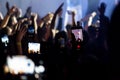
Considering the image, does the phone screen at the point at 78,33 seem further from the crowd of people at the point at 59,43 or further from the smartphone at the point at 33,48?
the smartphone at the point at 33,48

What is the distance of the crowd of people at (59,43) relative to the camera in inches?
77.2

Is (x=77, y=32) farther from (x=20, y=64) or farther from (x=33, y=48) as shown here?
(x=20, y=64)

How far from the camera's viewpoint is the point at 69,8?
81.4 inches

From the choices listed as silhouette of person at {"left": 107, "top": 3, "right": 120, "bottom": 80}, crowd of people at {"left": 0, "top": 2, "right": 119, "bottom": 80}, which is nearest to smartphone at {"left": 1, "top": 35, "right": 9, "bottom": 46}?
crowd of people at {"left": 0, "top": 2, "right": 119, "bottom": 80}

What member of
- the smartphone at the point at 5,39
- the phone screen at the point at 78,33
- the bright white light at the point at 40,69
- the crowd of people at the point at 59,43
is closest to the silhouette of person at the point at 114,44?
the crowd of people at the point at 59,43

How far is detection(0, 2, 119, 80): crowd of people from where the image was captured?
6.43ft

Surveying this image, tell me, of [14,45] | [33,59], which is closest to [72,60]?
[33,59]

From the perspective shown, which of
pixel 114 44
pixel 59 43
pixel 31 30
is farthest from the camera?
pixel 31 30

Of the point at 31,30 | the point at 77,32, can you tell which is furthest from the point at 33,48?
the point at 77,32

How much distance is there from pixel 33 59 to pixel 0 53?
30cm

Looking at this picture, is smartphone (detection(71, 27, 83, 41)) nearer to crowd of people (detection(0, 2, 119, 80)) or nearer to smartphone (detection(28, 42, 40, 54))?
crowd of people (detection(0, 2, 119, 80))

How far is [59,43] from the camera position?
209cm

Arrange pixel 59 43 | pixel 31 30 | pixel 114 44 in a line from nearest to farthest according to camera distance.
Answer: pixel 114 44, pixel 59 43, pixel 31 30

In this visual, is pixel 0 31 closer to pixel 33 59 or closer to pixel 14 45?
pixel 14 45
